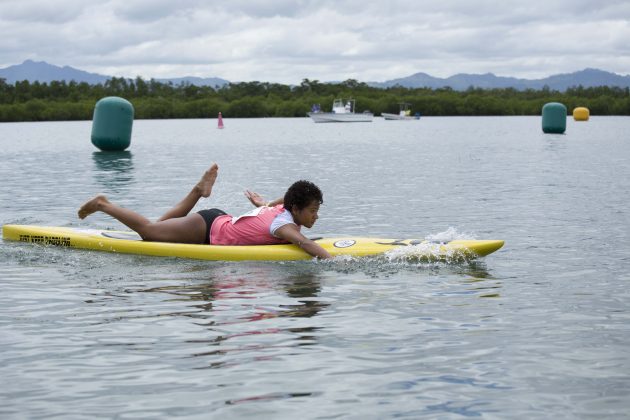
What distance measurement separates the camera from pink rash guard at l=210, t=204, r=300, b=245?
1012 cm

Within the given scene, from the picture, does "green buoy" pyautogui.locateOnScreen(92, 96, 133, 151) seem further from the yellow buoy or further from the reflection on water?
the yellow buoy

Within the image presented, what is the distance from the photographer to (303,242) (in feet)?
32.1

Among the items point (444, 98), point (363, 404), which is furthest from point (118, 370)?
point (444, 98)

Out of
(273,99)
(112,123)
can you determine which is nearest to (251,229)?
(112,123)

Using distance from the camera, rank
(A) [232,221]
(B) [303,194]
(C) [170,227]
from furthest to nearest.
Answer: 1. (C) [170,227]
2. (A) [232,221]
3. (B) [303,194]

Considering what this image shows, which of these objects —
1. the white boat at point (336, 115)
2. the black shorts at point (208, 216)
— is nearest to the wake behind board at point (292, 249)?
the black shorts at point (208, 216)

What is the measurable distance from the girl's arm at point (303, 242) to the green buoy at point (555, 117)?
151 feet

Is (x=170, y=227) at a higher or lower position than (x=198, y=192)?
lower

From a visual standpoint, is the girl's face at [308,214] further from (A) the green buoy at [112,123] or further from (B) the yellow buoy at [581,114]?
(B) the yellow buoy at [581,114]

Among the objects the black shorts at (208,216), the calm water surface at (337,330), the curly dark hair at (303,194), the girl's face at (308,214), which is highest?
the curly dark hair at (303,194)

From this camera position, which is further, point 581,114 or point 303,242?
point 581,114

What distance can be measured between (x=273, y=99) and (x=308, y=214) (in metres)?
129

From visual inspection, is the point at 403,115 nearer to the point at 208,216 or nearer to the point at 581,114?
the point at 581,114

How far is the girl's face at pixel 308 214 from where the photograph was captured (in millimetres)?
9626
